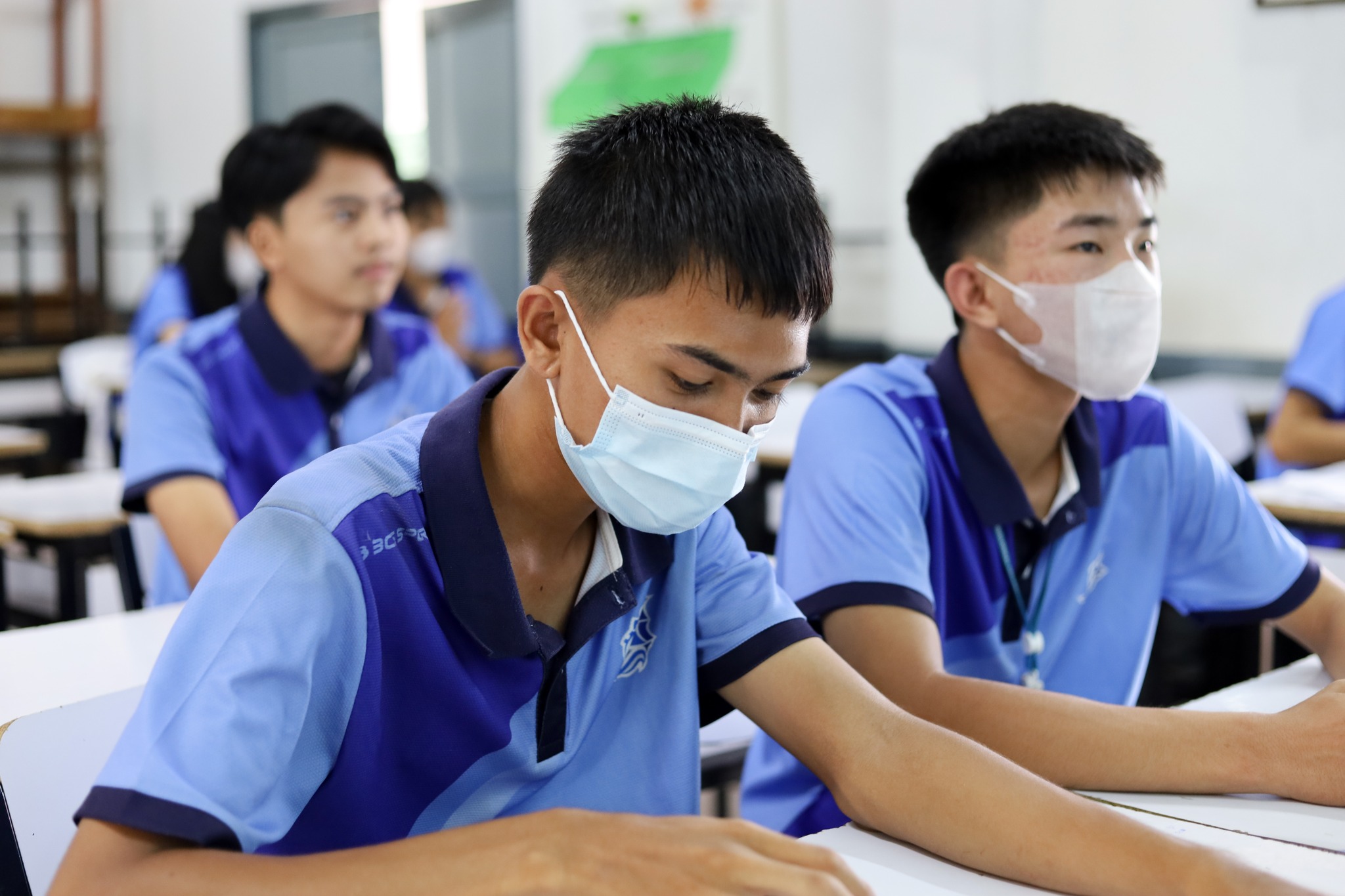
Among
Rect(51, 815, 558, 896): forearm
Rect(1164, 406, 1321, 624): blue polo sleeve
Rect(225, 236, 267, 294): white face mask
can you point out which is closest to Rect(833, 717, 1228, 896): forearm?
Rect(51, 815, 558, 896): forearm

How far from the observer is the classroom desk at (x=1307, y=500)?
2156 mm

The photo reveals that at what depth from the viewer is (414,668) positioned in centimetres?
97

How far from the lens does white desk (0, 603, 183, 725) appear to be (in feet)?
4.33

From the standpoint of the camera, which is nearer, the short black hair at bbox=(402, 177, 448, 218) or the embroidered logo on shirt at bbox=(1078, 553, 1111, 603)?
the embroidered logo on shirt at bbox=(1078, 553, 1111, 603)

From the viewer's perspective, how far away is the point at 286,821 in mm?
861

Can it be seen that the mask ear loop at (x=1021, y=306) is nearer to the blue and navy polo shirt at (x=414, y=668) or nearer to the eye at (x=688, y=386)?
the blue and navy polo shirt at (x=414, y=668)

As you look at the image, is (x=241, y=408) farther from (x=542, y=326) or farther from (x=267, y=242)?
(x=542, y=326)

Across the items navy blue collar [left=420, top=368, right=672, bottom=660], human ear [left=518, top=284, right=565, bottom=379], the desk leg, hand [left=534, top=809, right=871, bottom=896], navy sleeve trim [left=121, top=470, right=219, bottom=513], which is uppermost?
human ear [left=518, top=284, right=565, bottom=379]

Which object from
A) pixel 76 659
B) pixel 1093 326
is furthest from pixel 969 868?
pixel 76 659

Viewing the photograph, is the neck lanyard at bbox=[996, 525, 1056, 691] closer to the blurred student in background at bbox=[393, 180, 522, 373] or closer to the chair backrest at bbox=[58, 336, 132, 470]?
the blurred student in background at bbox=[393, 180, 522, 373]

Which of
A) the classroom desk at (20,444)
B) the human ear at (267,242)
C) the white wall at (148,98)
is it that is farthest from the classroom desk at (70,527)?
the white wall at (148,98)

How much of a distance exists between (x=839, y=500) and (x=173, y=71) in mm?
8117

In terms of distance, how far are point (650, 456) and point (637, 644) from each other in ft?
0.69

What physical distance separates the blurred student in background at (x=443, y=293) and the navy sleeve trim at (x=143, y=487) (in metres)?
2.37
